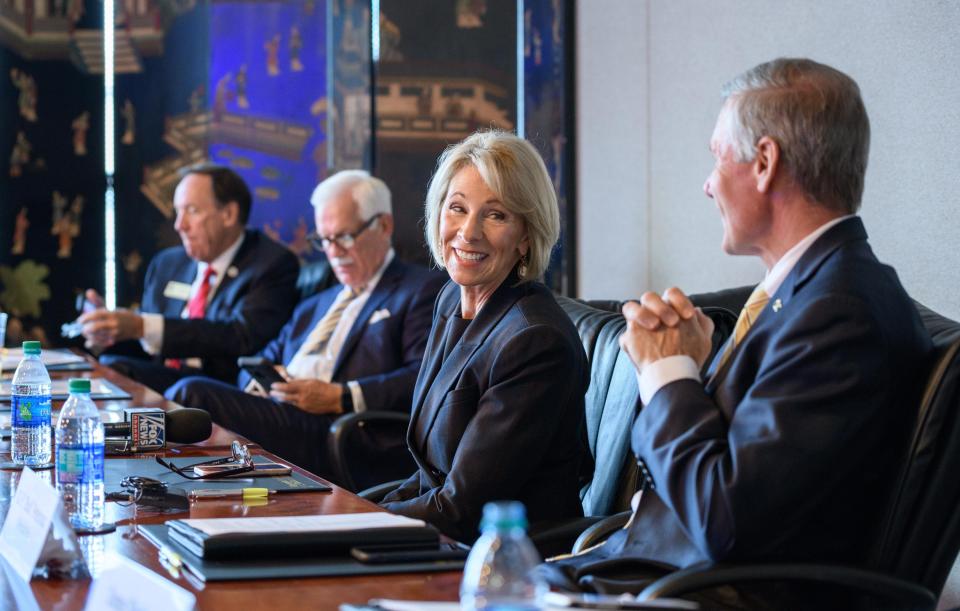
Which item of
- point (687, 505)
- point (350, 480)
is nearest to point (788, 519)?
point (687, 505)

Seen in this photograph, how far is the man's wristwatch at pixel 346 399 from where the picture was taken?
3.85m

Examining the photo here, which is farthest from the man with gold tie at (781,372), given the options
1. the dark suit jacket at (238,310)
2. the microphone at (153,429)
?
the dark suit jacket at (238,310)

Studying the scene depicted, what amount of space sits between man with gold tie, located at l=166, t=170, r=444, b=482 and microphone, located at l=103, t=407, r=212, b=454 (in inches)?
52.9

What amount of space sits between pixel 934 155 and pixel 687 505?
6.84 ft

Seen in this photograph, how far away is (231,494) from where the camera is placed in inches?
76.1

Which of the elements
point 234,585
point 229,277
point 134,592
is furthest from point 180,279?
point 134,592

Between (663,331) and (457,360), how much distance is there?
684 mm

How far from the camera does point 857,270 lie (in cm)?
173

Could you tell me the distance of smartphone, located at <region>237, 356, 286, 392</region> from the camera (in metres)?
4.01

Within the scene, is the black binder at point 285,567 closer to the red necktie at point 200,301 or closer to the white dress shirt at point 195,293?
the white dress shirt at point 195,293

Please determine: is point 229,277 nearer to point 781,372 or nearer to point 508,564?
point 781,372

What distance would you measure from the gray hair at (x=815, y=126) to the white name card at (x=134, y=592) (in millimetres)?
1146

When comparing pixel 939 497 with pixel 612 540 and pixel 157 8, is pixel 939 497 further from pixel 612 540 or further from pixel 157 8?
pixel 157 8

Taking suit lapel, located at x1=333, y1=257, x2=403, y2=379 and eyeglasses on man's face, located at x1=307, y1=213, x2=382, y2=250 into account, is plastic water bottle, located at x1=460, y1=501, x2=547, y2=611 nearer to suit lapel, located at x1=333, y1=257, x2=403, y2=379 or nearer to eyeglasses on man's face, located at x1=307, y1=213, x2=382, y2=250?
suit lapel, located at x1=333, y1=257, x2=403, y2=379
